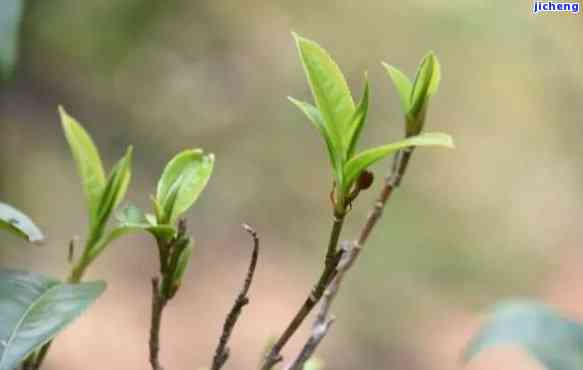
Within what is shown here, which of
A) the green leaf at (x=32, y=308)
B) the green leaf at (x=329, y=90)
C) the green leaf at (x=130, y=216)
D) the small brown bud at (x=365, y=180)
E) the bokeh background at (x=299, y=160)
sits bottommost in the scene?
the green leaf at (x=32, y=308)

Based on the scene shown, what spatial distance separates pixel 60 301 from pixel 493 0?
194cm

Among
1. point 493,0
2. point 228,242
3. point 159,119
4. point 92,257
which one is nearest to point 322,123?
point 92,257

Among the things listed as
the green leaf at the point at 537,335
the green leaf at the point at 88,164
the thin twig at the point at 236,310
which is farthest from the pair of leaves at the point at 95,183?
the green leaf at the point at 537,335

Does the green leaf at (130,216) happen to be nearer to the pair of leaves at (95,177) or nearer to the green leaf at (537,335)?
the pair of leaves at (95,177)

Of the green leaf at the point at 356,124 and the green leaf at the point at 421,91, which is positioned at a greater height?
the green leaf at the point at 421,91

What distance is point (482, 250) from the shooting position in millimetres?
2020

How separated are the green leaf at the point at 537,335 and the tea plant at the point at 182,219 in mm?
185

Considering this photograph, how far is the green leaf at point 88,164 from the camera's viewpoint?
0.48m

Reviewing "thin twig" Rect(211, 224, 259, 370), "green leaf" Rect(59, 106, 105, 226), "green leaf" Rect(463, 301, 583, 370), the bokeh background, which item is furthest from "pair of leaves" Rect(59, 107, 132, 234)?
the bokeh background

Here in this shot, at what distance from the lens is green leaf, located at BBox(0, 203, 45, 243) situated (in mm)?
451

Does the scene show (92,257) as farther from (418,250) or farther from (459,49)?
(459,49)

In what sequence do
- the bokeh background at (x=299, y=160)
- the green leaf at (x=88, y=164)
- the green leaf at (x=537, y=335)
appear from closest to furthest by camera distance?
1. the green leaf at (x=88, y=164)
2. the green leaf at (x=537, y=335)
3. the bokeh background at (x=299, y=160)

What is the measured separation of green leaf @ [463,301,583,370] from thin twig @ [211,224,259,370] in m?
0.27

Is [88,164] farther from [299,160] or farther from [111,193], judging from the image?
[299,160]
